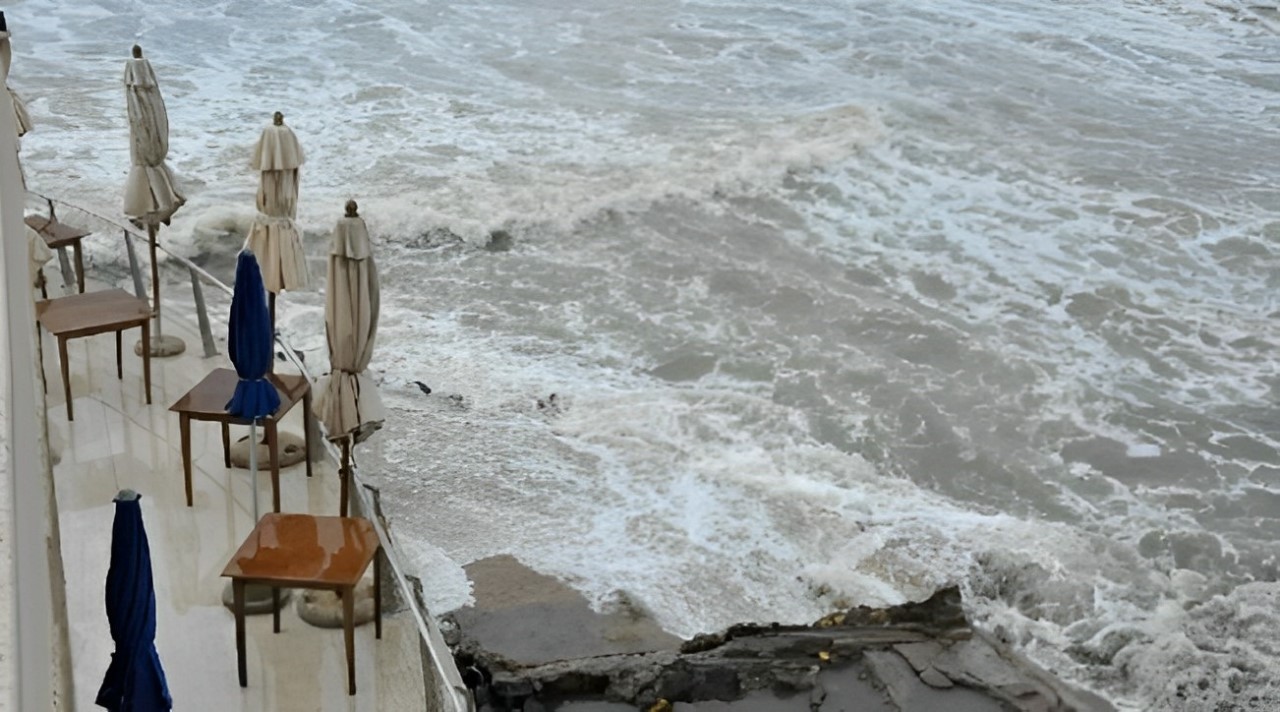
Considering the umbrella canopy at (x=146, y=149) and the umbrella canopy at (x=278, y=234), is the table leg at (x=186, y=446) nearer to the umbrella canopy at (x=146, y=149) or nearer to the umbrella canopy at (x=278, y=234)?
the umbrella canopy at (x=278, y=234)

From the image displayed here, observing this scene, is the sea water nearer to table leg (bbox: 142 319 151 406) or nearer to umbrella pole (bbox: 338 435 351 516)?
table leg (bbox: 142 319 151 406)

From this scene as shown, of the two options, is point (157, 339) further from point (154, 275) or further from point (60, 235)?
point (60, 235)

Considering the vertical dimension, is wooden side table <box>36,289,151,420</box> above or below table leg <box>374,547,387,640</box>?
above

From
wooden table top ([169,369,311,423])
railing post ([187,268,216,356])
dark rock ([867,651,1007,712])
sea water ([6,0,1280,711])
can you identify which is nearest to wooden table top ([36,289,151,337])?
railing post ([187,268,216,356])

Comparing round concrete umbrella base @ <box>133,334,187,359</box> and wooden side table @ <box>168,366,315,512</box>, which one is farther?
round concrete umbrella base @ <box>133,334,187,359</box>

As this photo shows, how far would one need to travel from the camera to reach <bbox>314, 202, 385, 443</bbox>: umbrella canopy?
5430 millimetres

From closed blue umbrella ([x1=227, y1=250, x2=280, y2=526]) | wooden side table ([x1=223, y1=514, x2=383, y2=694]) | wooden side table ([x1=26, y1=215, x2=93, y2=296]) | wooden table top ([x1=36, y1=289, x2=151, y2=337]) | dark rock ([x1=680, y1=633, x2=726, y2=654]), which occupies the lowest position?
dark rock ([x1=680, y1=633, x2=726, y2=654])

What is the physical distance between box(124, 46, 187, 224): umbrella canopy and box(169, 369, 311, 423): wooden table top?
48.0 inches

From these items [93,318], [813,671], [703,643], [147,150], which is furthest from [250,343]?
[813,671]

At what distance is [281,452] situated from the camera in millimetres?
6480

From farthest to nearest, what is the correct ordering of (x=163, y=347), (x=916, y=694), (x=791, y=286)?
1. (x=791, y=286)
2. (x=916, y=694)
3. (x=163, y=347)

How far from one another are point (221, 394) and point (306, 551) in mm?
1386

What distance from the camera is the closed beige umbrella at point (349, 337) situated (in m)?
5.43

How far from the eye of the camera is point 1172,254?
14969 millimetres
